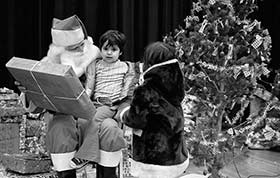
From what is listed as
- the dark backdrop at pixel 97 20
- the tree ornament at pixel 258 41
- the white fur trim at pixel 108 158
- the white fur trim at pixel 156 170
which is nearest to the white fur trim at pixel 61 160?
the white fur trim at pixel 108 158

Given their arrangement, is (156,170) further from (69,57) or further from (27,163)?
(69,57)

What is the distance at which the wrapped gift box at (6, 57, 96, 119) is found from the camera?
2387mm

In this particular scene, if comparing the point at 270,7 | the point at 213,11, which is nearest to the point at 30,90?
the point at 213,11

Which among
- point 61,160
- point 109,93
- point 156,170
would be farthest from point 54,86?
point 156,170

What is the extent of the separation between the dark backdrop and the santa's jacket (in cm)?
186

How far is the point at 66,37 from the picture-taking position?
282cm

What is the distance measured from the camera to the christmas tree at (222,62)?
2.88 m

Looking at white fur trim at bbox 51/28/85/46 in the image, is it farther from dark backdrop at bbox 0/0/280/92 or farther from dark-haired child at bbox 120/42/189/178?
dark backdrop at bbox 0/0/280/92

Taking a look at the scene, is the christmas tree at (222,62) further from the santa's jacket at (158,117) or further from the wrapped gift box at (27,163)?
the wrapped gift box at (27,163)

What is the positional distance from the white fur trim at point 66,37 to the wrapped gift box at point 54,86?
0.32m

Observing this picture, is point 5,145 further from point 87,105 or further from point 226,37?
point 226,37

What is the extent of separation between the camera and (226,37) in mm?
2885

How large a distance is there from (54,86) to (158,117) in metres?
0.56

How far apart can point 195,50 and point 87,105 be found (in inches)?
32.8
